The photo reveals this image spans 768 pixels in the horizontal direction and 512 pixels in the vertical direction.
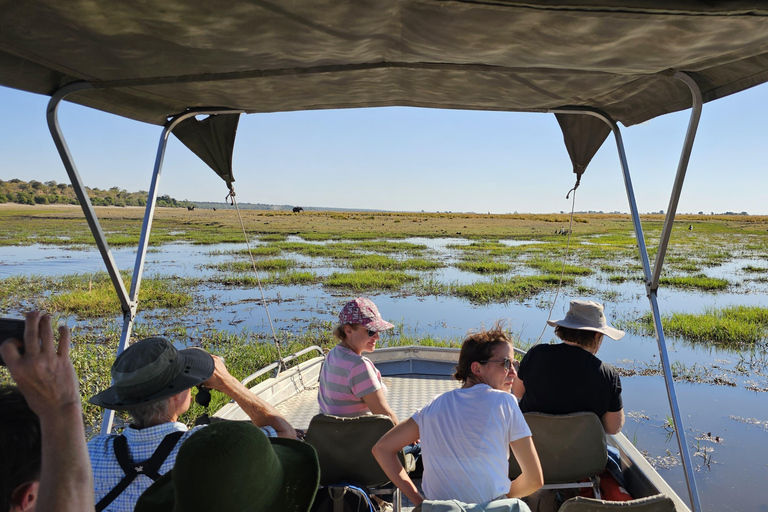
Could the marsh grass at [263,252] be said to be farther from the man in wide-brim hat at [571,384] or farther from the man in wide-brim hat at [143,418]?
the man in wide-brim hat at [143,418]

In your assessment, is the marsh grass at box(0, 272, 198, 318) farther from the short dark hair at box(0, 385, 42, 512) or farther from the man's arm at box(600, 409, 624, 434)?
the short dark hair at box(0, 385, 42, 512)

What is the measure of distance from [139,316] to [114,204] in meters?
99.7

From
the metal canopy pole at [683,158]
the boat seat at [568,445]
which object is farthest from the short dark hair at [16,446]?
the metal canopy pole at [683,158]

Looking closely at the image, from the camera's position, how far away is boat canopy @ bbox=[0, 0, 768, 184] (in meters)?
1.57

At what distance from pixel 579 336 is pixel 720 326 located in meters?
9.57

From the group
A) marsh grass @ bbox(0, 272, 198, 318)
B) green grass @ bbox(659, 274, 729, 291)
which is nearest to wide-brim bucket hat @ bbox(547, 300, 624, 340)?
marsh grass @ bbox(0, 272, 198, 318)

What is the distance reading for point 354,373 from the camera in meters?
2.61

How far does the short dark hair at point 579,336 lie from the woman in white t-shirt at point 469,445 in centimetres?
103

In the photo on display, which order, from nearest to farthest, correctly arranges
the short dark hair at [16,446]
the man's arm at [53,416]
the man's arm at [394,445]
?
the man's arm at [53,416] < the short dark hair at [16,446] < the man's arm at [394,445]

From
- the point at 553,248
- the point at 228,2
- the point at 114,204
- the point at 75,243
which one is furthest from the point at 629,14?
the point at 114,204

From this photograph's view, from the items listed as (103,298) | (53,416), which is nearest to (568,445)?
(53,416)

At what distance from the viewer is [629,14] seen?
147 cm

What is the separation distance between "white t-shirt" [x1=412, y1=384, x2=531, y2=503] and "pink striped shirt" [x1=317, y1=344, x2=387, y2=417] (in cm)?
73

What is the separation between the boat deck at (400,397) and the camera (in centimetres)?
A: 397
